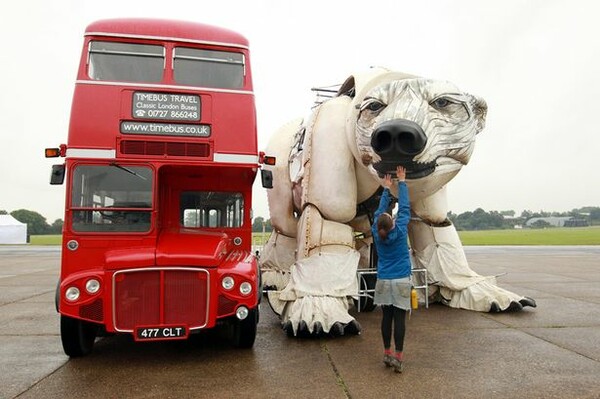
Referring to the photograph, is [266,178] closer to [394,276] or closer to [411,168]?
[411,168]

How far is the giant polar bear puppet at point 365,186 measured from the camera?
5.06 metres

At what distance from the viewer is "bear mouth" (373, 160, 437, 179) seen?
4988mm

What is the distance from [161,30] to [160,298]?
9.80 feet

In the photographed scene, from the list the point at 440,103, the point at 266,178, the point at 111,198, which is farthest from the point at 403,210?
the point at 111,198

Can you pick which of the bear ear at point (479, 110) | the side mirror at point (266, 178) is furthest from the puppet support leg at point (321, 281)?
the bear ear at point (479, 110)

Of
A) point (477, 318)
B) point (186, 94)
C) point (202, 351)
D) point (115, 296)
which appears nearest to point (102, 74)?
point (186, 94)

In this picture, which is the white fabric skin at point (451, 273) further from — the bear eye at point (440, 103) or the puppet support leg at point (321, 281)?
the bear eye at point (440, 103)

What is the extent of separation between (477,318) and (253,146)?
3.43 m

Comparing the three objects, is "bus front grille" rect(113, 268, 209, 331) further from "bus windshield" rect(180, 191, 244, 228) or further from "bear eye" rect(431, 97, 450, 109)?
"bear eye" rect(431, 97, 450, 109)

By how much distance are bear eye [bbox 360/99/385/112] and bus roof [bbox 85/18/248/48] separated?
1.65m

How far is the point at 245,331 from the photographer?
189 inches

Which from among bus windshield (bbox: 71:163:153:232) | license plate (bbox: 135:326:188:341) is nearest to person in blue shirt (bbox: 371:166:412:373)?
license plate (bbox: 135:326:188:341)

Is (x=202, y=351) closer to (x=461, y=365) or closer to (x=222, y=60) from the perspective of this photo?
(x=461, y=365)

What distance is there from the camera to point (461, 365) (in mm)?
4262
